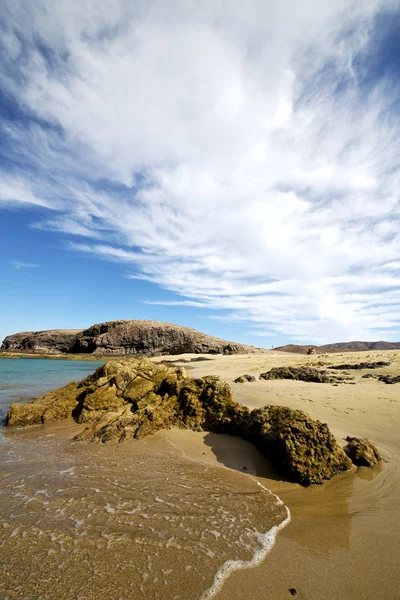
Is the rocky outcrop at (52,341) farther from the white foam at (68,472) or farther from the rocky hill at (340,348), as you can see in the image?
the white foam at (68,472)

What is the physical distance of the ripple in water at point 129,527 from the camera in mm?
2662

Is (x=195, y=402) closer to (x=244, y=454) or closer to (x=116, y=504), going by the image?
(x=244, y=454)

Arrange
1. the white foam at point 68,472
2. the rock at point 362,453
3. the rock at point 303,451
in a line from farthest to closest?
the white foam at point 68,472
the rock at point 362,453
the rock at point 303,451

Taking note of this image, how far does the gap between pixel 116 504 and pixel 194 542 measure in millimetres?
1309

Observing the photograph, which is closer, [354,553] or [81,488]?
[354,553]

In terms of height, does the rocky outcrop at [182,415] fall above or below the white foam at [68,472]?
above

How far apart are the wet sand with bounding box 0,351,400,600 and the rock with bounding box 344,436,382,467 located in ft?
→ 0.51

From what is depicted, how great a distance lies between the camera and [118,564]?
2867 millimetres

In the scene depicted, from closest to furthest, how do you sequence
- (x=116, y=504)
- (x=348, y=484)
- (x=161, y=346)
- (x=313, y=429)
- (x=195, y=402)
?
1. (x=116, y=504)
2. (x=348, y=484)
3. (x=313, y=429)
4. (x=195, y=402)
5. (x=161, y=346)

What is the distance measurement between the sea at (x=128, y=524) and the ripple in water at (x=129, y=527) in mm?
11

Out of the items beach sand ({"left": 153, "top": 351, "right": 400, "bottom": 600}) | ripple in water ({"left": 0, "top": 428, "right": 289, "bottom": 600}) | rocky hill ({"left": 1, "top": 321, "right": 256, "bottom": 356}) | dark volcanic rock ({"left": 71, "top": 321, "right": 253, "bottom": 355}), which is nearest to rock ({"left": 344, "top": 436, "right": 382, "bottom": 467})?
beach sand ({"left": 153, "top": 351, "right": 400, "bottom": 600})

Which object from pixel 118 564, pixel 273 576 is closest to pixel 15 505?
pixel 118 564

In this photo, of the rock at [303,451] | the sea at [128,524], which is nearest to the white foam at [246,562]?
the sea at [128,524]

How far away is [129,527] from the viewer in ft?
11.3
